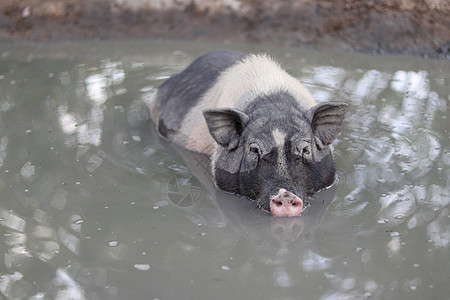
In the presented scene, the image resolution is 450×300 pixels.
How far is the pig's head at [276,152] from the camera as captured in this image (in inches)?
174

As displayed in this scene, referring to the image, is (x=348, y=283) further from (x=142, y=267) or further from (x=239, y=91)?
(x=239, y=91)

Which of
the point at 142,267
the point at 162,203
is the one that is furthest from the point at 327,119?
the point at 142,267

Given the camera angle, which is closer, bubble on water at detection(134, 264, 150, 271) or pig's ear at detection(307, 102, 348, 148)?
bubble on water at detection(134, 264, 150, 271)

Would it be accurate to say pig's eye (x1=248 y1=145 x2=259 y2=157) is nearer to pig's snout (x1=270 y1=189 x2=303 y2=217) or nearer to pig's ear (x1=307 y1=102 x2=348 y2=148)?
pig's snout (x1=270 y1=189 x2=303 y2=217)

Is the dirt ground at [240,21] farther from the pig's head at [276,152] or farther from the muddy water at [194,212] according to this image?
the pig's head at [276,152]

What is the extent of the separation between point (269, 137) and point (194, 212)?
31.7 inches

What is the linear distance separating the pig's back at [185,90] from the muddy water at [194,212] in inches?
8.3

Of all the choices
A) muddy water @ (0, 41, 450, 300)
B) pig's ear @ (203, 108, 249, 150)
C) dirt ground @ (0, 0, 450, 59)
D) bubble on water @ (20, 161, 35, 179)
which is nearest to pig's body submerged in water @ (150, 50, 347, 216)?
pig's ear @ (203, 108, 249, 150)

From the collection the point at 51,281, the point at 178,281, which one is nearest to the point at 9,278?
the point at 51,281

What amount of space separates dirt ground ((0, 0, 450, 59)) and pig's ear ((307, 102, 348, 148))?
14.7ft

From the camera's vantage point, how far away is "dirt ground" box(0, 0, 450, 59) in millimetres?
8945

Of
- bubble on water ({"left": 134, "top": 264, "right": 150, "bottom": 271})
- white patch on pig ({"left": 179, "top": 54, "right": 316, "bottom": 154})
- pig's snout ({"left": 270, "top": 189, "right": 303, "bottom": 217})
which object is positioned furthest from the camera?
white patch on pig ({"left": 179, "top": 54, "right": 316, "bottom": 154})

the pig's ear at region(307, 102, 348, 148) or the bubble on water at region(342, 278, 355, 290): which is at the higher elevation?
the pig's ear at region(307, 102, 348, 148)

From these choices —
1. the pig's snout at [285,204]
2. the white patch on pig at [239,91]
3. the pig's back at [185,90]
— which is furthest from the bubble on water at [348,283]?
the pig's back at [185,90]
